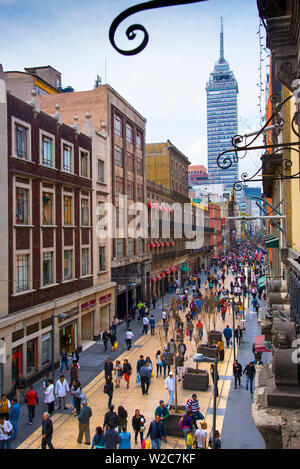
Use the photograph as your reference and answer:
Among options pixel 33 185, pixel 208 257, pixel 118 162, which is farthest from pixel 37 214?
pixel 208 257

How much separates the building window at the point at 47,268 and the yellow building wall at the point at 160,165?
37955 millimetres

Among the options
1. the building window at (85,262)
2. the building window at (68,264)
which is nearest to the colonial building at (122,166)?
the building window at (85,262)

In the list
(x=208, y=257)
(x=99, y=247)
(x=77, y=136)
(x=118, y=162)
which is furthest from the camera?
(x=208, y=257)

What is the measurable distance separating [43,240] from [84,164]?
8.97 meters

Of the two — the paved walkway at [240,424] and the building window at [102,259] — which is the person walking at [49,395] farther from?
the building window at [102,259]

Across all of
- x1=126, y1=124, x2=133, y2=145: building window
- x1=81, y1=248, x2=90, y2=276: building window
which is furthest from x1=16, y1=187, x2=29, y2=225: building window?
x1=126, y1=124, x2=133, y2=145: building window

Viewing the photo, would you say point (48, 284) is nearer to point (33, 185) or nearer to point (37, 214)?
point (37, 214)

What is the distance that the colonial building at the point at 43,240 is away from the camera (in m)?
20.0

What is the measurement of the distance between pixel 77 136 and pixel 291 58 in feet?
77.8

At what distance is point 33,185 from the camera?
22.4 metres

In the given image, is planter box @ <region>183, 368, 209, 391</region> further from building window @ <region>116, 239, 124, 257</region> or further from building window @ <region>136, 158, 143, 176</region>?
building window @ <region>136, 158, 143, 176</region>

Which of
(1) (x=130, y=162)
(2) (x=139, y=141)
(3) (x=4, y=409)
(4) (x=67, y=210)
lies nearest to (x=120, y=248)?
(1) (x=130, y=162)

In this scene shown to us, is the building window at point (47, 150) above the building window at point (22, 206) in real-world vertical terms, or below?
above

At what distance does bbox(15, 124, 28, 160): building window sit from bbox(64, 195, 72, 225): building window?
17.6ft
